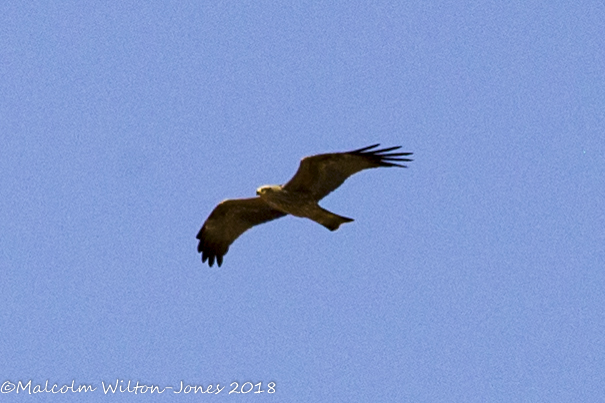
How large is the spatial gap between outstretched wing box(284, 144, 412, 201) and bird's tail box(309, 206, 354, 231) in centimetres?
26

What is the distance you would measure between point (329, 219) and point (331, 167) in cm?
95

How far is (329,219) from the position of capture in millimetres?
17688

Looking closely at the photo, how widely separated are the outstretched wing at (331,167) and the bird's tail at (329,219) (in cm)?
26

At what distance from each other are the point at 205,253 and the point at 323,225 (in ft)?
9.10

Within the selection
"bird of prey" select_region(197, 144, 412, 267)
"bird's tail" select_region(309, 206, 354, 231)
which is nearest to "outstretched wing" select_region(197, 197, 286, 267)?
"bird of prey" select_region(197, 144, 412, 267)

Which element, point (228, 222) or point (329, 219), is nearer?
point (329, 219)

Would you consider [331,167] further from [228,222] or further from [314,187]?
[228,222]

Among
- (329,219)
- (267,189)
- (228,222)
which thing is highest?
(228,222)

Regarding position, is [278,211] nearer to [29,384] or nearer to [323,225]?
[323,225]

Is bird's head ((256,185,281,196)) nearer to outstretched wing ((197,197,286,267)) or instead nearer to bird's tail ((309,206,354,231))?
bird's tail ((309,206,354,231))

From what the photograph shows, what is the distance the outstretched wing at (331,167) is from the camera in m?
17.1

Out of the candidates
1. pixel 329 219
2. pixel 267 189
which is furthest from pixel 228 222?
pixel 329 219

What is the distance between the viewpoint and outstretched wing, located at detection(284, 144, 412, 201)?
17.1m

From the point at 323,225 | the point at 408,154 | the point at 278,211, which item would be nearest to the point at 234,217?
the point at 278,211
